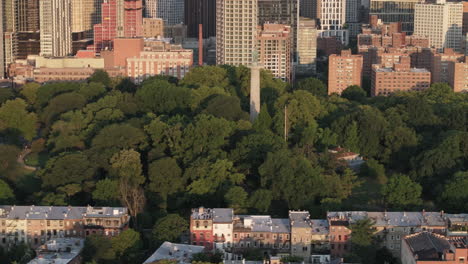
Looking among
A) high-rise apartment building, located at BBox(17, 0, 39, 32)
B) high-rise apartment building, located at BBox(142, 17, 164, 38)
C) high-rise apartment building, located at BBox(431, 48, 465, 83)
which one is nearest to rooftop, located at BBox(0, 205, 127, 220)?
high-rise apartment building, located at BBox(431, 48, 465, 83)

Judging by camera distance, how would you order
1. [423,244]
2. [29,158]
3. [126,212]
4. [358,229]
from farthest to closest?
1. [29,158]
2. [126,212]
3. [358,229]
4. [423,244]

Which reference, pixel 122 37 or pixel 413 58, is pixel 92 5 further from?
pixel 413 58

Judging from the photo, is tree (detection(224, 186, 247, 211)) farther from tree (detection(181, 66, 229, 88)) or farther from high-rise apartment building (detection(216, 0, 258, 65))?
high-rise apartment building (detection(216, 0, 258, 65))

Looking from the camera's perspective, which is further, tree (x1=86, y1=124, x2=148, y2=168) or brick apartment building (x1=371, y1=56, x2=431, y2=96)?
brick apartment building (x1=371, y1=56, x2=431, y2=96)

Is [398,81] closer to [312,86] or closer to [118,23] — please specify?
[312,86]

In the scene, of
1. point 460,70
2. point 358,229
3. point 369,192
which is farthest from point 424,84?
point 358,229

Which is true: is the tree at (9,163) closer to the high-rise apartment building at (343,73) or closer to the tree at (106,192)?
the tree at (106,192)

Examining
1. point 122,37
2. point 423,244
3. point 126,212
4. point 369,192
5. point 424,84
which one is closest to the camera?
point 423,244
